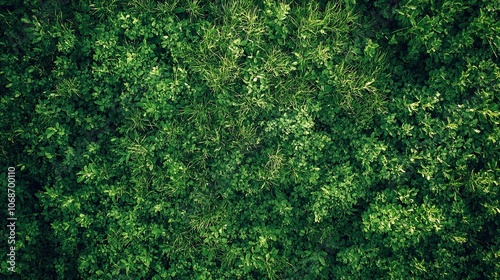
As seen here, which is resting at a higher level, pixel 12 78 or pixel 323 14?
pixel 323 14

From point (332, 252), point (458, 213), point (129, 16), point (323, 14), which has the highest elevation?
point (323, 14)

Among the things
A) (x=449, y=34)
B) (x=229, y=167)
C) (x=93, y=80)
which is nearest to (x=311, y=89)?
(x=229, y=167)

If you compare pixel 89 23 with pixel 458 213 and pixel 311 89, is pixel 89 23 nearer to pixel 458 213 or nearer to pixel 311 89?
pixel 311 89

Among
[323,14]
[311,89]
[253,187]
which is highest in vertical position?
[323,14]

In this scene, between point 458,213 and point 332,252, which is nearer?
point 458,213

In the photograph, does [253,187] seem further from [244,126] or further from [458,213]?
[458,213]

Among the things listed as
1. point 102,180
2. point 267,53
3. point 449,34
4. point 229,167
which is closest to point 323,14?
point 267,53
